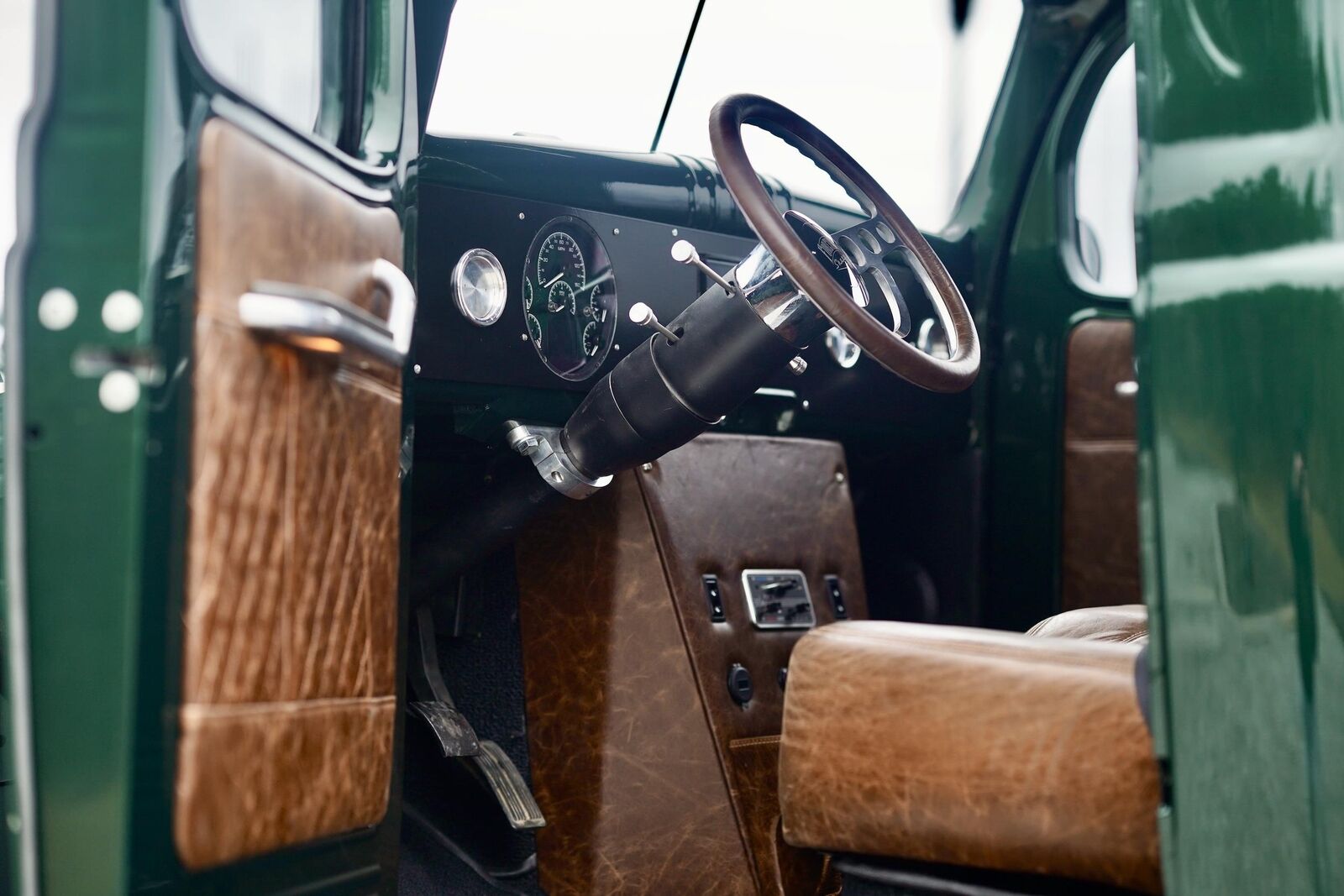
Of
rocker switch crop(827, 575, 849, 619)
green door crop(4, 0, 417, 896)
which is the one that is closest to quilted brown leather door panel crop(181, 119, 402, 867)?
green door crop(4, 0, 417, 896)

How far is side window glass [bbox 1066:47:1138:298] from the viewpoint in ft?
8.25

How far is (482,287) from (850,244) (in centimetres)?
53

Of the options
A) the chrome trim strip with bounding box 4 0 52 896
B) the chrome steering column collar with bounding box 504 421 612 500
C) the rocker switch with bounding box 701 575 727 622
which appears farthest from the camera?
the rocker switch with bounding box 701 575 727 622

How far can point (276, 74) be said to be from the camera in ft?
3.09

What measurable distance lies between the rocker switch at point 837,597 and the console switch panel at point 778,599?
0.09 meters

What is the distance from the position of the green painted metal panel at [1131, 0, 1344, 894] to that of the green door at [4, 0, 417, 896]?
55 centimetres

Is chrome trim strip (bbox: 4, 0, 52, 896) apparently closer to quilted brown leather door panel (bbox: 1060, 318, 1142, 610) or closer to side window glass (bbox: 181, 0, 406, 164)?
side window glass (bbox: 181, 0, 406, 164)

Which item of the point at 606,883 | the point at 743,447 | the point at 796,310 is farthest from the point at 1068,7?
the point at 606,883

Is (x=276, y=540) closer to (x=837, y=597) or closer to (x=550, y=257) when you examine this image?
(x=550, y=257)

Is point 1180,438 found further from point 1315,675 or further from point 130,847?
point 130,847

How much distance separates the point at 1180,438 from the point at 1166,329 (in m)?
0.07

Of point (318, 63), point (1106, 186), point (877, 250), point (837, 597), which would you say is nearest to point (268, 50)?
point (318, 63)

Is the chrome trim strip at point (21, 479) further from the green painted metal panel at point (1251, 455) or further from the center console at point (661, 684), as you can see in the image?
the center console at point (661, 684)

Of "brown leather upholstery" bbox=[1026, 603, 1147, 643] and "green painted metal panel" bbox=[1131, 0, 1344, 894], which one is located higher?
"green painted metal panel" bbox=[1131, 0, 1344, 894]
